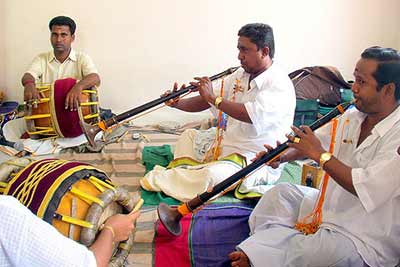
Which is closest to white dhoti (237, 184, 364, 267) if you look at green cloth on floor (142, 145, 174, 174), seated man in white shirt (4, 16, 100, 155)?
green cloth on floor (142, 145, 174, 174)

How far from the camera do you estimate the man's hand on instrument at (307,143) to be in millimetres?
1785

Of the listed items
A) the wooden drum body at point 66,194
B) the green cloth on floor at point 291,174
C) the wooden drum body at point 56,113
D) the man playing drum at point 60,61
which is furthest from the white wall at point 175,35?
the wooden drum body at point 66,194

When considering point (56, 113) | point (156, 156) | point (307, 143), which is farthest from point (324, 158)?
point (56, 113)

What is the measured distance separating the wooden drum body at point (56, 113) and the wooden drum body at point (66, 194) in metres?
1.94

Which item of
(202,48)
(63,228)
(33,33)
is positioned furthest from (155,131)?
(63,228)

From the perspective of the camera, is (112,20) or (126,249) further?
(112,20)

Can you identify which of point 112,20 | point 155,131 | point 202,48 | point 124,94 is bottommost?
point 155,131

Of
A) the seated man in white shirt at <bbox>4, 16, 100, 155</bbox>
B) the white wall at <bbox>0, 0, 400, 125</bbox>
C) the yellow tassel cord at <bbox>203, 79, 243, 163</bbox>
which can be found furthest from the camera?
the white wall at <bbox>0, 0, 400, 125</bbox>

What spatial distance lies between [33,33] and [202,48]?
5.50ft

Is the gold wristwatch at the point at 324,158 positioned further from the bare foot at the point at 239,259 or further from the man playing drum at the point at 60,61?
the man playing drum at the point at 60,61

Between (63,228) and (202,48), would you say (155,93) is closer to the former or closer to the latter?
(202,48)

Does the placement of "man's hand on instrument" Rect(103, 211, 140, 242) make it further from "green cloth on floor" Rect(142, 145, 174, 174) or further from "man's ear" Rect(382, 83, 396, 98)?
"green cloth on floor" Rect(142, 145, 174, 174)

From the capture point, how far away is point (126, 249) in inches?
68.9

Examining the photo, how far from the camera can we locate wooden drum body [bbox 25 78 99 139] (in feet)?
11.2
